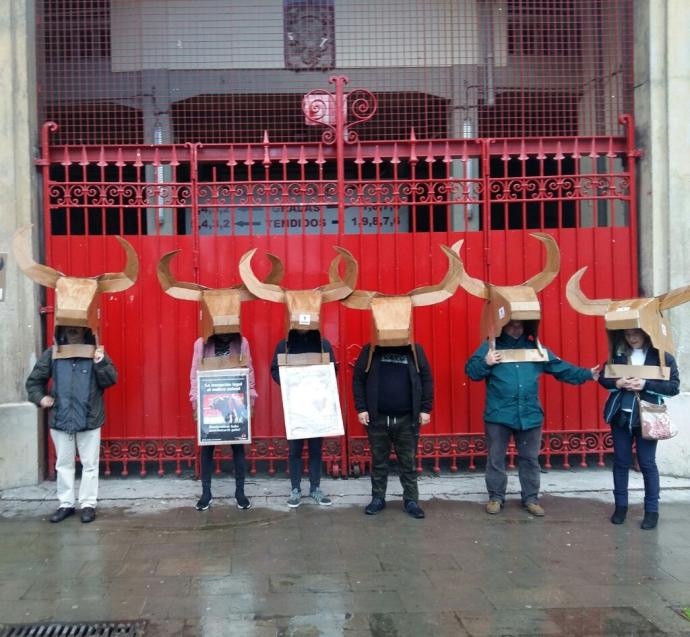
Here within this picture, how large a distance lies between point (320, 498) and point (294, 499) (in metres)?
0.25

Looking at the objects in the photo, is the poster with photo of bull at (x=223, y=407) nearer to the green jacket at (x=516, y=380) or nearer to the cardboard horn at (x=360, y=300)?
the cardboard horn at (x=360, y=300)

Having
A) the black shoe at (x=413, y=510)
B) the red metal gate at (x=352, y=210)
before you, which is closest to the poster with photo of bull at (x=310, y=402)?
the black shoe at (x=413, y=510)

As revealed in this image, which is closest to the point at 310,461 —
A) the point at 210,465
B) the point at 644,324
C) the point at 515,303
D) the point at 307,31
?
the point at 210,465

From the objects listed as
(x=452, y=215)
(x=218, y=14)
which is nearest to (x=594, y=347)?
(x=452, y=215)

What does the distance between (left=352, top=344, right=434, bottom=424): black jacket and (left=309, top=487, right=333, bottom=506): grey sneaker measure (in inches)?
35.9

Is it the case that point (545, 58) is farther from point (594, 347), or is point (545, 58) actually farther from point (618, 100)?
point (594, 347)

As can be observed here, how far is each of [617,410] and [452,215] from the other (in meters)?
2.63

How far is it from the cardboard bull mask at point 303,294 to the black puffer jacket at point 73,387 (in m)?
1.51

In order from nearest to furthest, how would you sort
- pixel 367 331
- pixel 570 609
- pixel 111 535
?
pixel 570 609 < pixel 111 535 < pixel 367 331

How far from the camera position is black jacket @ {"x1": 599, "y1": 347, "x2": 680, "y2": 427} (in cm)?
536

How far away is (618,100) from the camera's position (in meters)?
7.29

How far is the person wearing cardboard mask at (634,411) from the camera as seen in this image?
5398 mm

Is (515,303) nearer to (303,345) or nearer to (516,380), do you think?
(516,380)

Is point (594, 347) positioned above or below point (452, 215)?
below
